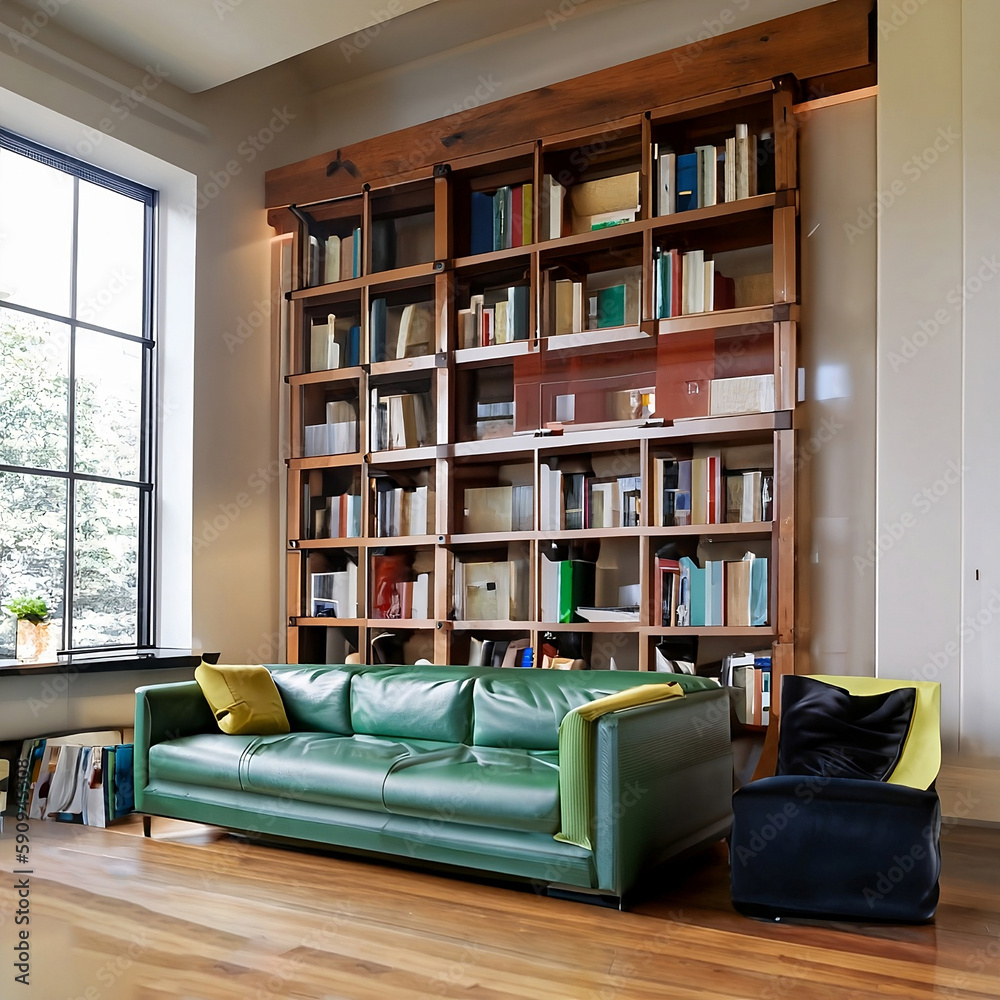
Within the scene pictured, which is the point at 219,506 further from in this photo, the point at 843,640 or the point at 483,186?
the point at 843,640

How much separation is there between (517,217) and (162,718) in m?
3.05

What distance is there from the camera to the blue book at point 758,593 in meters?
4.45

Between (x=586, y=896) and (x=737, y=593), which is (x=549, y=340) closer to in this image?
(x=737, y=593)

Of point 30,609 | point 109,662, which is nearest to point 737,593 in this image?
point 109,662

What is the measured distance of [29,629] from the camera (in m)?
4.59

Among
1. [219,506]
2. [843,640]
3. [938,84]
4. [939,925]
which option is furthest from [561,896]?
[938,84]

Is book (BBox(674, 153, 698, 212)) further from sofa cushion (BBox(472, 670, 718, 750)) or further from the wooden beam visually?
sofa cushion (BBox(472, 670, 718, 750))

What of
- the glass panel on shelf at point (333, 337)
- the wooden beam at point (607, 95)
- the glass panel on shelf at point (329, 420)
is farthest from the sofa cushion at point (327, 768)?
the wooden beam at point (607, 95)

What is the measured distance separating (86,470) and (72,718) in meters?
1.31

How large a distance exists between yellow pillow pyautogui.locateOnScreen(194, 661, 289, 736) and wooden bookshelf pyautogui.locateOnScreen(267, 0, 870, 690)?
46.4 inches

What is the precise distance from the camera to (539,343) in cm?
506

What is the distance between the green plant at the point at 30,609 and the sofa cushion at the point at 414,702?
5.08 feet

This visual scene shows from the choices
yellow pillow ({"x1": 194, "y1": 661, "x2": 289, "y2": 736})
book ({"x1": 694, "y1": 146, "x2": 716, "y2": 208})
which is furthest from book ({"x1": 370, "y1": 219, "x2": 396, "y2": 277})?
yellow pillow ({"x1": 194, "y1": 661, "x2": 289, "y2": 736})

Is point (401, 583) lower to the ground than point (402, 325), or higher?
lower
